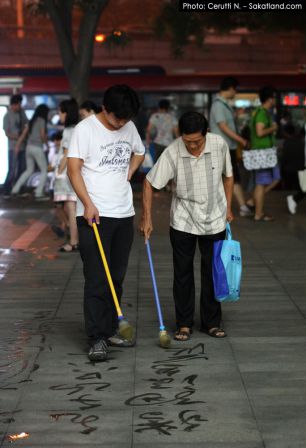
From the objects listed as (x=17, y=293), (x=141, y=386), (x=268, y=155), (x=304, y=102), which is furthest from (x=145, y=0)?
(x=141, y=386)

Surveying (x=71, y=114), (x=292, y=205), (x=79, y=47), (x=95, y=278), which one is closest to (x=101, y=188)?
(x=95, y=278)

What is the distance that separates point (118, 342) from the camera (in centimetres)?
643

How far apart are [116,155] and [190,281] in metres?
1.04

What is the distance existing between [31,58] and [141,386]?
32.8 metres

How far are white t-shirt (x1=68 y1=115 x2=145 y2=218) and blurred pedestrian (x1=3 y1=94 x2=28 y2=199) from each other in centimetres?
1151

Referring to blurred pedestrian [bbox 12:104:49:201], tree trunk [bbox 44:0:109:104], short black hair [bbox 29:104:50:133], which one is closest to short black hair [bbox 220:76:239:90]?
tree trunk [bbox 44:0:109:104]

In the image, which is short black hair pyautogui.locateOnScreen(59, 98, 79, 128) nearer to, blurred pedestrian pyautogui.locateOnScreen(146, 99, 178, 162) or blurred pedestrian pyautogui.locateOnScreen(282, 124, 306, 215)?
blurred pedestrian pyautogui.locateOnScreen(146, 99, 178, 162)

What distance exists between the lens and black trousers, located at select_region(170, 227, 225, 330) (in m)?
6.64

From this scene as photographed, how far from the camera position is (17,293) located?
27.1 ft

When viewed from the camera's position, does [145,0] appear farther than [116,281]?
Yes

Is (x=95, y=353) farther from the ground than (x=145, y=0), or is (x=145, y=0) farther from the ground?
(x=145, y=0)

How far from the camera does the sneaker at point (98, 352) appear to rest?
603 cm

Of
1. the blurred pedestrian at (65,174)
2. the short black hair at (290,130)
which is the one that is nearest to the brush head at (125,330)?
the blurred pedestrian at (65,174)

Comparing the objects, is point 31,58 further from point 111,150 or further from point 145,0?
point 111,150
